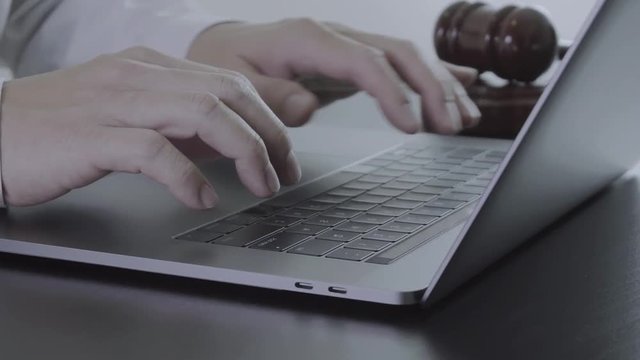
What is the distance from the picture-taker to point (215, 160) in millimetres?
865

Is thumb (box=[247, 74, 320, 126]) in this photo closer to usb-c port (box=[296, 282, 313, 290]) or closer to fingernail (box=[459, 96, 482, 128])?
fingernail (box=[459, 96, 482, 128])

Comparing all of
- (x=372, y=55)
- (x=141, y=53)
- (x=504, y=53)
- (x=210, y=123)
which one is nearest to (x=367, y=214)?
(x=210, y=123)

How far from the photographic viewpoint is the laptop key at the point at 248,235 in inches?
22.9

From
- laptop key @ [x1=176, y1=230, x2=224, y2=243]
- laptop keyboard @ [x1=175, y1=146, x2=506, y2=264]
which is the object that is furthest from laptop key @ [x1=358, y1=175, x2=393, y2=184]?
laptop key @ [x1=176, y1=230, x2=224, y2=243]

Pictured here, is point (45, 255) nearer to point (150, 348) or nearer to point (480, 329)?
point (150, 348)

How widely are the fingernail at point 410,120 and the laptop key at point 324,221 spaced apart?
324mm

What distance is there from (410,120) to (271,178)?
1.07 feet

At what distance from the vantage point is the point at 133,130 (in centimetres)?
64

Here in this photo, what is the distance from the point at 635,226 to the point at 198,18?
618 mm

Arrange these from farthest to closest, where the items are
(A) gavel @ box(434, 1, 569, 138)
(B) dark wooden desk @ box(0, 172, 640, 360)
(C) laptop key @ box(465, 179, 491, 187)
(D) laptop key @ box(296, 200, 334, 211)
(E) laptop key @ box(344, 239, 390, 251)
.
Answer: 1. (A) gavel @ box(434, 1, 569, 138)
2. (C) laptop key @ box(465, 179, 491, 187)
3. (D) laptop key @ box(296, 200, 334, 211)
4. (E) laptop key @ box(344, 239, 390, 251)
5. (B) dark wooden desk @ box(0, 172, 640, 360)

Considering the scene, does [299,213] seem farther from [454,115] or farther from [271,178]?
[454,115]

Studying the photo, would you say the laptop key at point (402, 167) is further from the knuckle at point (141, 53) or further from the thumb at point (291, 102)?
the knuckle at point (141, 53)

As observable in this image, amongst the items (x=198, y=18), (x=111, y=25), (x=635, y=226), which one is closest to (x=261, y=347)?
(x=635, y=226)

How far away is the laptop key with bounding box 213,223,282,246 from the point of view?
58cm
